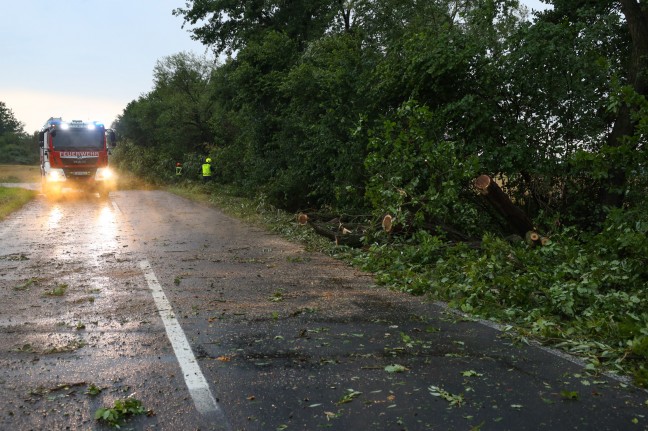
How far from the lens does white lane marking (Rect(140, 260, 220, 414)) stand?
4.14 m

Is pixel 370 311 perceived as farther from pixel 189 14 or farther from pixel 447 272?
pixel 189 14

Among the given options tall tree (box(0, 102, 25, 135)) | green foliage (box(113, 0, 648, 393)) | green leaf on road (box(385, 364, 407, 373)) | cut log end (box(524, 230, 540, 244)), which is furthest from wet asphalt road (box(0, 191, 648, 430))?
tall tree (box(0, 102, 25, 135))

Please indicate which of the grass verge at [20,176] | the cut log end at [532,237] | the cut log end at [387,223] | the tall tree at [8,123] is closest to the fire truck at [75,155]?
the grass verge at [20,176]

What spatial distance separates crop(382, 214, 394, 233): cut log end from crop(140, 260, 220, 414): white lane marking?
14.3 feet

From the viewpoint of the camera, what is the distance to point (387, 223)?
11.0 m

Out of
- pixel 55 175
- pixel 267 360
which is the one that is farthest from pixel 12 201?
pixel 267 360

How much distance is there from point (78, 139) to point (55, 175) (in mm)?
1842

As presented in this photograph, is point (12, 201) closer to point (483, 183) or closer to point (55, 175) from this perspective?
point (55, 175)

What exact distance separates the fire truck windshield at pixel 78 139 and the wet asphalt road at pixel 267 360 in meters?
18.3

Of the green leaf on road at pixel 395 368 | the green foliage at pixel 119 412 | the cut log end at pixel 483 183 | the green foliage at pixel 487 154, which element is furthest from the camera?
the cut log end at pixel 483 183

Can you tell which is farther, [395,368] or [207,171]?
[207,171]

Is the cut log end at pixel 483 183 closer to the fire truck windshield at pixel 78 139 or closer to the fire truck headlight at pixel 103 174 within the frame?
the fire truck headlight at pixel 103 174

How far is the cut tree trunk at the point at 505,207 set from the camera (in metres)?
10.5

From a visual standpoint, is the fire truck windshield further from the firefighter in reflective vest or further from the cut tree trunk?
the cut tree trunk
